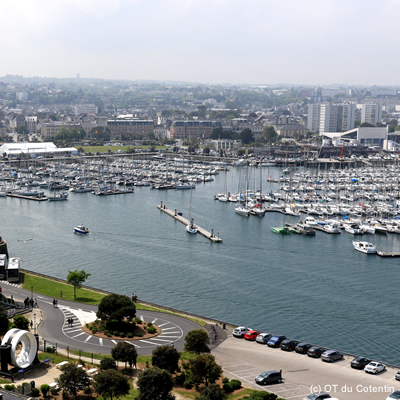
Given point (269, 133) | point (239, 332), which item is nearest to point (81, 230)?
point (239, 332)

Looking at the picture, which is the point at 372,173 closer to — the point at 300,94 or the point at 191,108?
the point at 191,108

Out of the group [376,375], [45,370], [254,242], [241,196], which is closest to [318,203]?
[241,196]

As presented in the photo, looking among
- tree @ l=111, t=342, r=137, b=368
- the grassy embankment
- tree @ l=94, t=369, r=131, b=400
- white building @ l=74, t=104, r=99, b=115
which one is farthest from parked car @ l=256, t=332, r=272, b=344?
white building @ l=74, t=104, r=99, b=115

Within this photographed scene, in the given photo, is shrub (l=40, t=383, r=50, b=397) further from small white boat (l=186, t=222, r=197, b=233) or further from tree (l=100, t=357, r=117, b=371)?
small white boat (l=186, t=222, r=197, b=233)

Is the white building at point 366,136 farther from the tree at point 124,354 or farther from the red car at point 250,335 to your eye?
the tree at point 124,354

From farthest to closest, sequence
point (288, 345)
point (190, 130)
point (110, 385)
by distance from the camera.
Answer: point (190, 130), point (288, 345), point (110, 385)

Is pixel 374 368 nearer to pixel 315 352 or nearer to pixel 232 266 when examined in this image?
pixel 315 352
